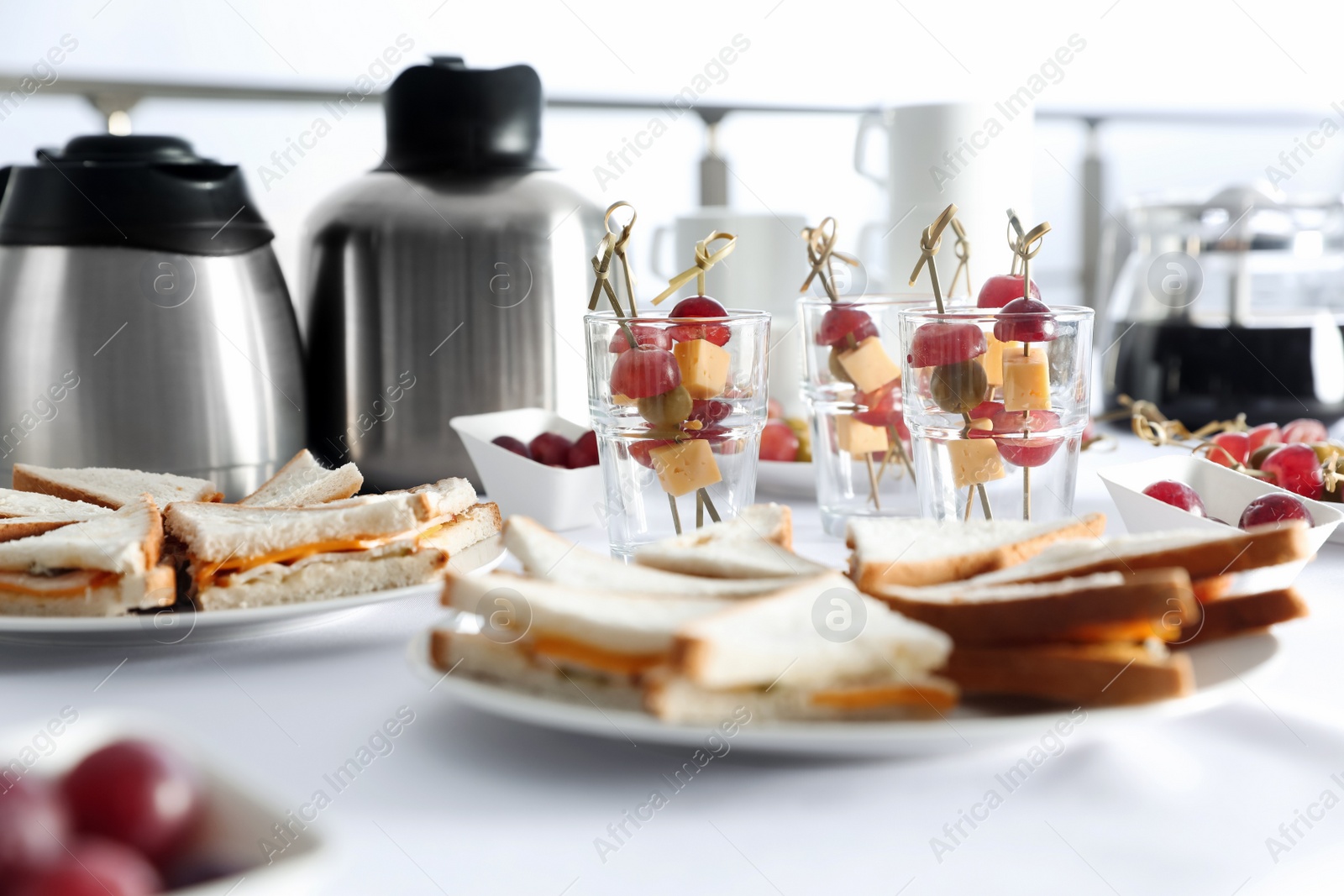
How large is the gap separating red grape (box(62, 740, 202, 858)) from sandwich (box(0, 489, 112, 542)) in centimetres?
43

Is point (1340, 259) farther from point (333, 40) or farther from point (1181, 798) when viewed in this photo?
point (333, 40)

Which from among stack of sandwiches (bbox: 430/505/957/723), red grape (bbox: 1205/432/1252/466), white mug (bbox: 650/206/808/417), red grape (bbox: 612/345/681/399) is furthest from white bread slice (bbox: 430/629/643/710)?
white mug (bbox: 650/206/808/417)

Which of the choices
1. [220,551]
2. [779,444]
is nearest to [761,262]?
[779,444]

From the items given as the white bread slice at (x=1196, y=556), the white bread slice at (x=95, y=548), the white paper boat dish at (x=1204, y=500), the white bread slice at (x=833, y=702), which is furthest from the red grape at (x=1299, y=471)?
the white bread slice at (x=95, y=548)

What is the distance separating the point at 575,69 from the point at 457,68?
53.4 inches

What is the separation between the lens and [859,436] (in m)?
0.90

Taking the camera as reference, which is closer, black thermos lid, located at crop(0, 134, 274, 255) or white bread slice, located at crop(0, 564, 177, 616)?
white bread slice, located at crop(0, 564, 177, 616)

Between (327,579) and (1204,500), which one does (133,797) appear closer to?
(327,579)

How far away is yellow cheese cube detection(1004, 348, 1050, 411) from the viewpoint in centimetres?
75

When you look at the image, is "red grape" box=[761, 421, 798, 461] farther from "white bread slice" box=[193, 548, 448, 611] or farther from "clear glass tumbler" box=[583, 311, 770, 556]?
"white bread slice" box=[193, 548, 448, 611]

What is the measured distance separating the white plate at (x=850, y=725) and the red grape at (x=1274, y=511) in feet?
1.04

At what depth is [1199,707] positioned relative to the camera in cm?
46

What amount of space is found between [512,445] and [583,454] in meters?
0.06

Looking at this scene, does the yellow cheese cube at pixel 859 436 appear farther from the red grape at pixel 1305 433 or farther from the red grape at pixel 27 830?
the red grape at pixel 27 830
